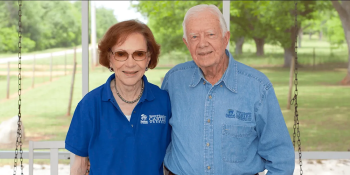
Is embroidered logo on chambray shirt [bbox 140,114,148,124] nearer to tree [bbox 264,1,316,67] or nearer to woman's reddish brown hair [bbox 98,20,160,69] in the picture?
woman's reddish brown hair [bbox 98,20,160,69]

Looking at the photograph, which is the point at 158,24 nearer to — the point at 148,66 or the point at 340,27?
the point at 340,27

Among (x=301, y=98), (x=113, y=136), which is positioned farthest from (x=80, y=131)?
(x=301, y=98)

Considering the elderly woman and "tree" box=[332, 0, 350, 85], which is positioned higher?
"tree" box=[332, 0, 350, 85]

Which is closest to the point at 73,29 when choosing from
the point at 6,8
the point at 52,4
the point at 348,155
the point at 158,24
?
the point at 52,4

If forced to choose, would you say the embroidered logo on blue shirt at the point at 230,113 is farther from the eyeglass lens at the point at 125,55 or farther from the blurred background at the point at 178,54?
the blurred background at the point at 178,54

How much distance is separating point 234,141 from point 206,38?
46 centimetres

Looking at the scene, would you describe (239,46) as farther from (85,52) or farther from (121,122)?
(121,122)

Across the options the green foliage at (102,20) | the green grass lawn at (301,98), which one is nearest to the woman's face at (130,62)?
the green grass lawn at (301,98)

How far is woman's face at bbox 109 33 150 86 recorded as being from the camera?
1728mm

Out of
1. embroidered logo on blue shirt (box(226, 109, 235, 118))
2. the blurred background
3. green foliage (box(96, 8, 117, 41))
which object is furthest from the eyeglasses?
green foliage (box(96, 8, 117, 41))

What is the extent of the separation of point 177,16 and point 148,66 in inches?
375

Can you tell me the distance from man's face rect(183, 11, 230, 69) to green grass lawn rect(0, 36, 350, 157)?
31.2ft

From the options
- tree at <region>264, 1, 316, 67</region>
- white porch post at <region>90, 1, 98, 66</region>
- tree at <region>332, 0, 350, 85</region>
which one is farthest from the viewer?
white porch post at <region>90, 1, 98, 66</region>

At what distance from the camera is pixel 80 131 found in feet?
5.66
